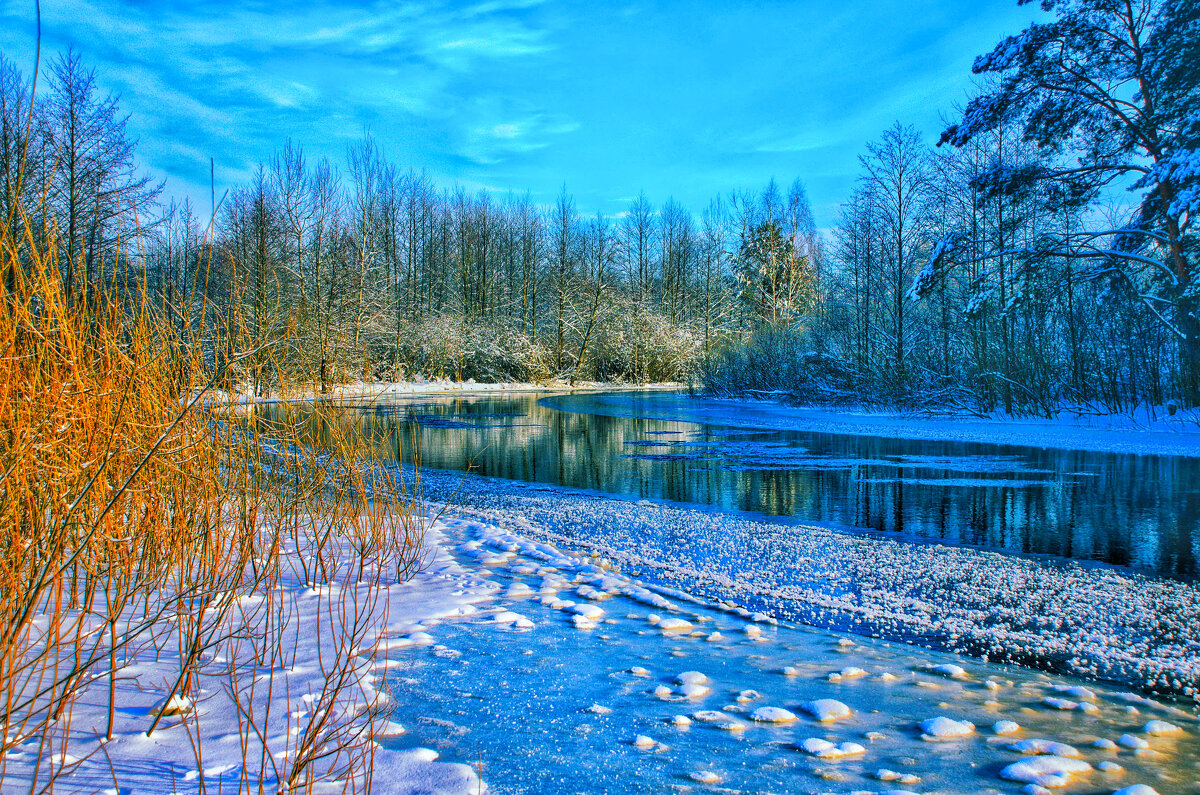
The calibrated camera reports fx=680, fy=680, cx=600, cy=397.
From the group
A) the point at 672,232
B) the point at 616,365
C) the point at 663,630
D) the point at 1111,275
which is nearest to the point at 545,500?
the point at 663,630

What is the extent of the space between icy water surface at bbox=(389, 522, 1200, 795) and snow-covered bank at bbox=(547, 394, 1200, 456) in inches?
415

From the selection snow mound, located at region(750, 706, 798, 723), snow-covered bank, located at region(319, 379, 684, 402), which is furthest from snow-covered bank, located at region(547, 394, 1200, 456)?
snow-covered bank, located at region(319, 379, 684, 402)

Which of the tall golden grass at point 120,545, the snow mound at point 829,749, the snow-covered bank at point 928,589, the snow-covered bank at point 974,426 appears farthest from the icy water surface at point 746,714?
the snow-covered bank at point 974,426

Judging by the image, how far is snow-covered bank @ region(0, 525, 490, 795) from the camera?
1772mm

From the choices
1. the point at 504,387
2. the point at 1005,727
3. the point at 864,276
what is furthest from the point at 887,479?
the point at 504,387

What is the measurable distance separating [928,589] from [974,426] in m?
12.5

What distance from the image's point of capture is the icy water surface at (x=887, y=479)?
18.2 feet

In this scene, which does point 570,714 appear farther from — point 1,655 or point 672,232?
point 672,232

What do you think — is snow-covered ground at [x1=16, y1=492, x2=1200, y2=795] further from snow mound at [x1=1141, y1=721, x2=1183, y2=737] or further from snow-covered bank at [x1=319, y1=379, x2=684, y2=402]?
snow-covered bank at [x1=319, y1=379, x2=684, y2=402]

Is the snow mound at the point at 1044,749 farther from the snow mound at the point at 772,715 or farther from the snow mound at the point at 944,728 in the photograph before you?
the snow mound at the point at 772,715

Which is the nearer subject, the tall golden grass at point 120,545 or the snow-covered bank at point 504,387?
the tall golden grass at point 120,545

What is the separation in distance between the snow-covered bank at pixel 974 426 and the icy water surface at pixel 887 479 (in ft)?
2.67

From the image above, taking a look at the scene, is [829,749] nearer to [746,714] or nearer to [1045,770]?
[746,714]

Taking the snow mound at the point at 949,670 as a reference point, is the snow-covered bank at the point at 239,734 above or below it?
above
